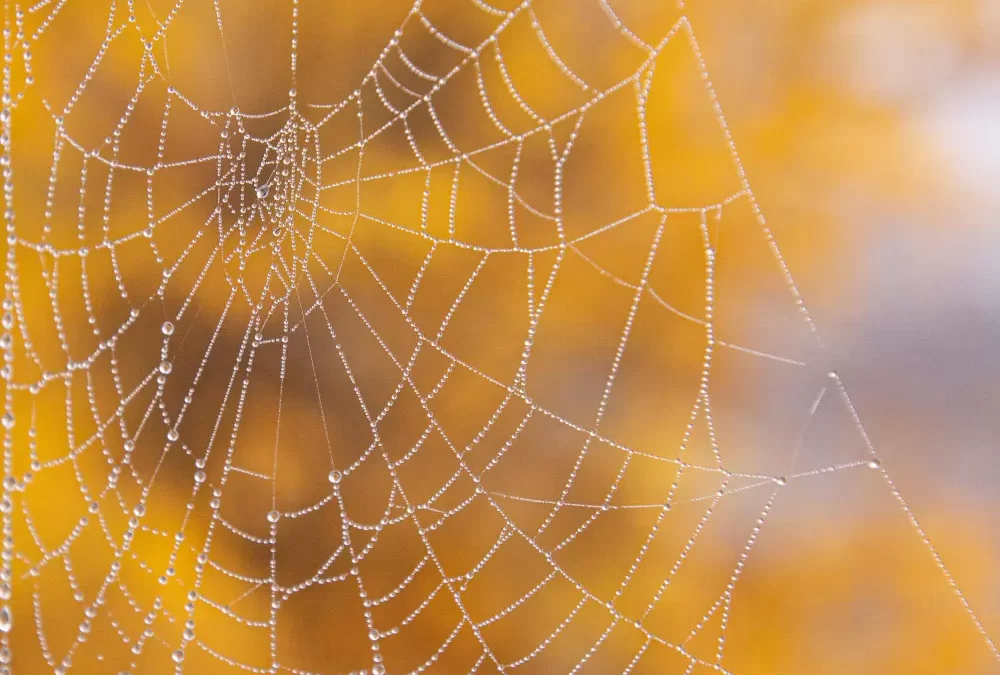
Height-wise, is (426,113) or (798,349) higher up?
(426,113)

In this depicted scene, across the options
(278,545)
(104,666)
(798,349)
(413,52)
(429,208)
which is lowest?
(104,666)

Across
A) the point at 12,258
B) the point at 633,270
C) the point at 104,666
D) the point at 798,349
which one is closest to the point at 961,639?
the point at 798,349

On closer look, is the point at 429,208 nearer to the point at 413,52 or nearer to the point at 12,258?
the point at 413,52

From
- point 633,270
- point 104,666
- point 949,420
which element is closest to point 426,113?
point 633,270

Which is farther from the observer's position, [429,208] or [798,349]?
[429,208]

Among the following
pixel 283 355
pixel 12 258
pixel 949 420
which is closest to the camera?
pixel 949 420

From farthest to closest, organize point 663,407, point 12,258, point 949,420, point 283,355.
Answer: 1. point 12,258
2. point 283,355
3. point 663,407
4. point 949,420
